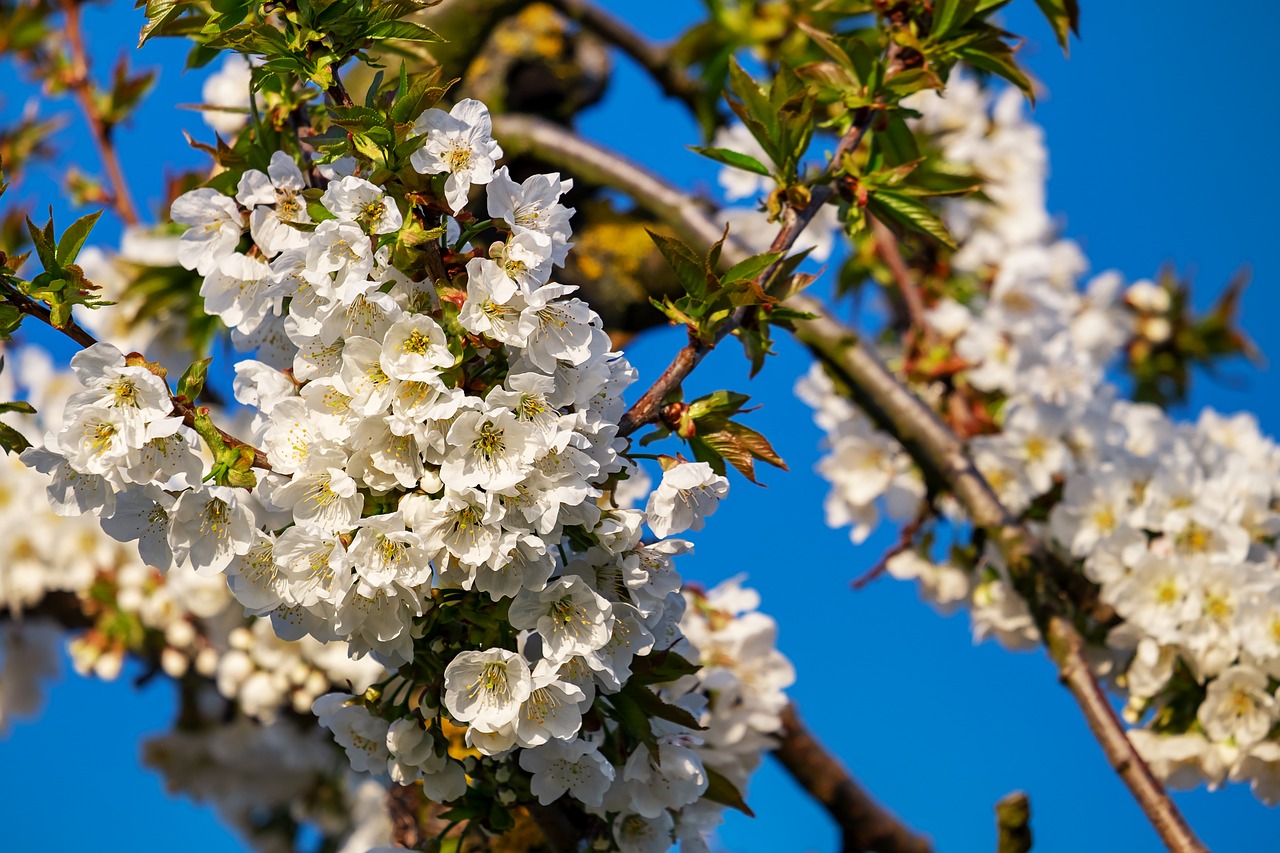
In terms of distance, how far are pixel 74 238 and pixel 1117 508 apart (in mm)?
1709

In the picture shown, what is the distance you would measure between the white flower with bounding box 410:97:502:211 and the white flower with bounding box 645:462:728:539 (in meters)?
0.30

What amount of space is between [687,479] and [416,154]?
0.36 m

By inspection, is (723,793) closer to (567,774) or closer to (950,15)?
(567,774)

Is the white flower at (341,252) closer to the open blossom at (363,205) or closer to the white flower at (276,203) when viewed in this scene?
the open blossom at (363,205)

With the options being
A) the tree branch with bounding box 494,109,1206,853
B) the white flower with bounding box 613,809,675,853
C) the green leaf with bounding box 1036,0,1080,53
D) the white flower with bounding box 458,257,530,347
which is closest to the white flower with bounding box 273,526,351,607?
the white flower with bounding box 458,257,530,347

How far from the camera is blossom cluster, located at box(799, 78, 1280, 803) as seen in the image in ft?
5.58

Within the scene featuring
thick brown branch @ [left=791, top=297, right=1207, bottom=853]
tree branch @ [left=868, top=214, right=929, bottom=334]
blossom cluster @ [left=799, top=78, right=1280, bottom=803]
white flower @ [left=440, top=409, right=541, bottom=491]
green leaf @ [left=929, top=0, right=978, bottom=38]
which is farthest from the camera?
tree branch @ [left=868, top=214, right=929, bottom=334]

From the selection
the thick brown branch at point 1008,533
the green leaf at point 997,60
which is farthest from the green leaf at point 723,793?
the green leaf at point 997,60

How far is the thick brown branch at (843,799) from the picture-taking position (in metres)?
2.14

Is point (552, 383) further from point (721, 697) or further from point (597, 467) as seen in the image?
point (721, 697)

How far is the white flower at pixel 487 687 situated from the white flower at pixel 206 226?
0.45 metres

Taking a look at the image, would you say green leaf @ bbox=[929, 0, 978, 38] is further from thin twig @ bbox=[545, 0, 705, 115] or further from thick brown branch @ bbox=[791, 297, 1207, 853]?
thin twig @ bbox=[545, 0, 705, 115]

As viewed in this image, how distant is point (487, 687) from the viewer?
1.00 m

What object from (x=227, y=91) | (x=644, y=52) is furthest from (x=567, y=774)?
(x=644, y=52)
